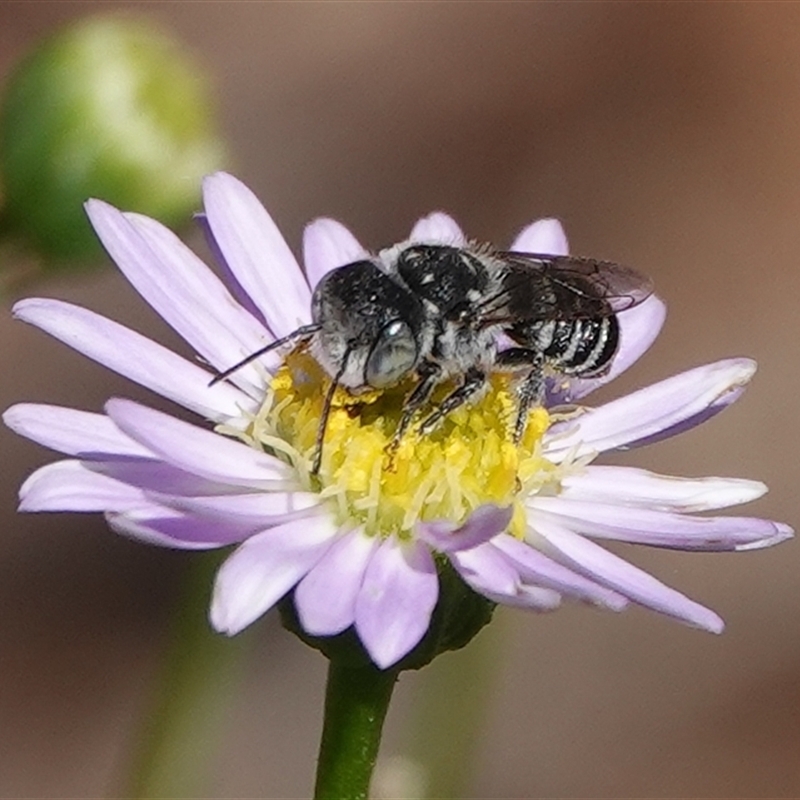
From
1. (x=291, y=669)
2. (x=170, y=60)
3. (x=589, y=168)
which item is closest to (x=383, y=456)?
(x=170, y=60)

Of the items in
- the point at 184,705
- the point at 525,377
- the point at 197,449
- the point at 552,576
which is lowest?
the point at 184,705

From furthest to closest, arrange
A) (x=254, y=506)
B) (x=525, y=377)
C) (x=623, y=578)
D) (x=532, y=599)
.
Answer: (x=525, y=377)
(x=254, y=506)
(x=623, y=578)
(x=532, y=599)

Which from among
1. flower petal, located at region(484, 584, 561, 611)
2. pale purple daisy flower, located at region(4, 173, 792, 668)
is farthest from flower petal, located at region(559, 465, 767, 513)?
flower petal, located at region(484, 584, 561, 611)

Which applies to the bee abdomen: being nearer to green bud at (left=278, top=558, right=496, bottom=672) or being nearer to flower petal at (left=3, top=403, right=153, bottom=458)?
green bud at (left=278, top=558, right=496, bottom=672)

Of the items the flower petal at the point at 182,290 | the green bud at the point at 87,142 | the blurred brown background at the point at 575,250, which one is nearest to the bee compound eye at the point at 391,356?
the flower petal at the point at 182,290

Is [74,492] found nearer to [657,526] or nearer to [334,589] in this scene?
[334,589]

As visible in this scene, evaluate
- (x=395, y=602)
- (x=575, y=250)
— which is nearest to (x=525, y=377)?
(x=395, y=602)
